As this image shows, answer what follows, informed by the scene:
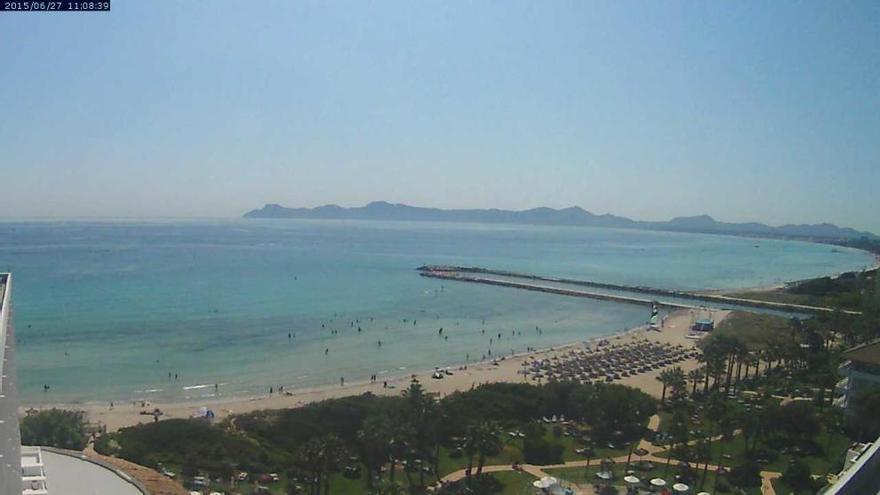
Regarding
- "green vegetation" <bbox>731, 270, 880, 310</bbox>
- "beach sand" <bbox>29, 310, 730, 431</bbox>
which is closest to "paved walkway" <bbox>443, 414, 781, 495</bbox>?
"beach sand" <bbox>29, 310, 730, 431</bbox>

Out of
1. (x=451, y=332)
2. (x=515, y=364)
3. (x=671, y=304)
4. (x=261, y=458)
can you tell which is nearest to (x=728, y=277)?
(x=671, y=304)

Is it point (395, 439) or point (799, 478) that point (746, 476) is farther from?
point (395, 439)

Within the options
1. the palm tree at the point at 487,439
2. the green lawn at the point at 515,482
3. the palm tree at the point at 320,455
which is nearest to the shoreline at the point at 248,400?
the palm tree at the point at 320,455

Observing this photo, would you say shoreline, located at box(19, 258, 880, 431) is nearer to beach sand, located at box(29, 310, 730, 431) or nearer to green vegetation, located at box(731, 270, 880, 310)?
beach sand, located at box(29, 310, 730, 431)

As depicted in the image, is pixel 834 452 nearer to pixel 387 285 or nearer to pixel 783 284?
pixel 387 285

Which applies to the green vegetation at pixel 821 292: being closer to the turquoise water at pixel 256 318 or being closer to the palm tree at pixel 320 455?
the turquoise water at pixel 256 318

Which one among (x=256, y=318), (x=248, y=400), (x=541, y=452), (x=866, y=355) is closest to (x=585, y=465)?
(x=541, y=452)
